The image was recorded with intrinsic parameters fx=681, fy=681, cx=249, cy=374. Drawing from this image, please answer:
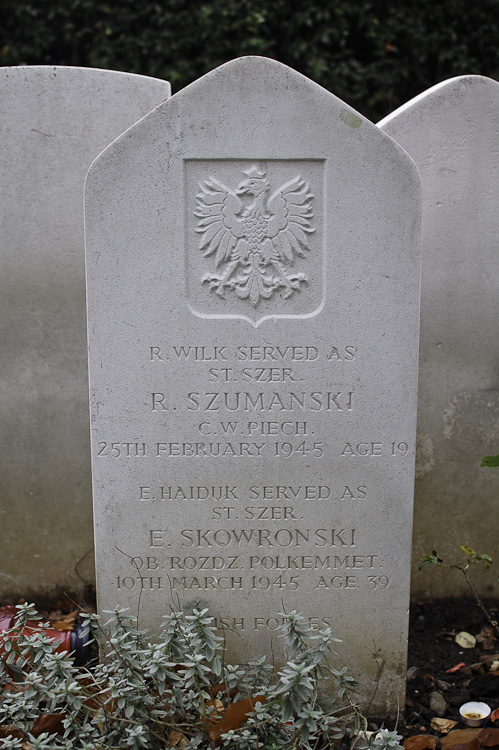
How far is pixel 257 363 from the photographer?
2756 millimetres

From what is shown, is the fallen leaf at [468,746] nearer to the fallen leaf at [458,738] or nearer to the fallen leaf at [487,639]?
the fallen leaf at [458,738]

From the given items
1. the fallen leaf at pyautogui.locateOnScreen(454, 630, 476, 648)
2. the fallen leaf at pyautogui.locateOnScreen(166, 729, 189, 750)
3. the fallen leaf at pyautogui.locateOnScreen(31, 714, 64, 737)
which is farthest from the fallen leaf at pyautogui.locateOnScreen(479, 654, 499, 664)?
the fallen leaf at pyautogui.locateOnScreen(31, 714, 64, 737)

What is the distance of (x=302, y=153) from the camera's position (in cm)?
263

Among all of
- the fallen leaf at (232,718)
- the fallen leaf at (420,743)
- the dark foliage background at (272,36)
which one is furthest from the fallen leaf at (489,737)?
the dark foliage background at (272,36)

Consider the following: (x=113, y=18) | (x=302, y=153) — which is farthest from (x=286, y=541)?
(x=113, y=18)

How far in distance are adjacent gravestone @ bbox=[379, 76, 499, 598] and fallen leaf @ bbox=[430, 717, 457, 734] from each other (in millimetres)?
974

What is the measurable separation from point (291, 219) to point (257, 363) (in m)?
0.59

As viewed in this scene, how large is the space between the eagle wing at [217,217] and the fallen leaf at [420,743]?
1962mm

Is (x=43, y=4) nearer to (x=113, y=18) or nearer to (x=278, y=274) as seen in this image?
(x=113, y=18)

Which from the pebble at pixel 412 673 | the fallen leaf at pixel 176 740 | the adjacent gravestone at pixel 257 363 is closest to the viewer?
the fallen leaf at pixel 176 740

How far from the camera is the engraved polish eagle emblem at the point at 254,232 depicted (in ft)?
8.79

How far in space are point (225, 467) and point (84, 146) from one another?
73.5 inches

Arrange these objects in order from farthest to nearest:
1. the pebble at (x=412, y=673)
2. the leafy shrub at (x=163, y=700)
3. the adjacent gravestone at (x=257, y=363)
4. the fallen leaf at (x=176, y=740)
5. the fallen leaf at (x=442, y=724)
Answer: the pebble at (x=412, y=673) < the fallen leaf at (x=442, y=724) < the adjacent gravestone at (x=257, y=363) < the fallen leaf at (x=176, y=740) < the leafy shrub at (x=163, y=700)

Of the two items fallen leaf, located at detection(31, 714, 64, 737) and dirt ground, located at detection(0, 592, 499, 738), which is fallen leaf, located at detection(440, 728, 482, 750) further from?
fallen leaf, located at detection(31, 714, 64, 737)
